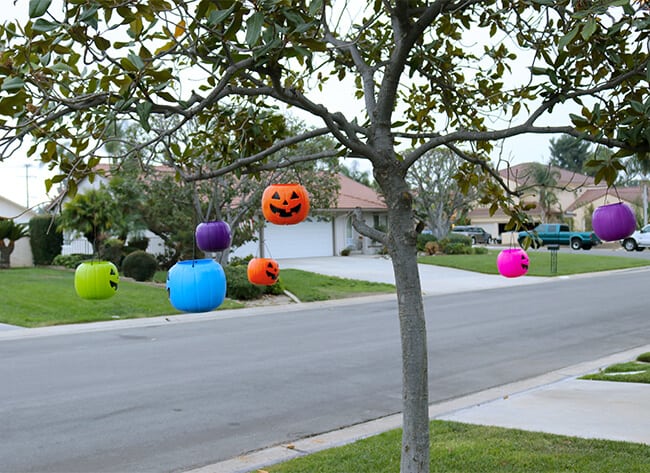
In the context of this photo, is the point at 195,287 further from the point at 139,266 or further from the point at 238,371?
the point at 139,266

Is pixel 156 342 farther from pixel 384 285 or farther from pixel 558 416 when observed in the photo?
pixel 384 285

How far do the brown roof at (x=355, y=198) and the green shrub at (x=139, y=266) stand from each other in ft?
53.3

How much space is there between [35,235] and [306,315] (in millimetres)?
16685

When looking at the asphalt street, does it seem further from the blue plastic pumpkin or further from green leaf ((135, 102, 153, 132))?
green leaf ((135, 102, 153, 132))

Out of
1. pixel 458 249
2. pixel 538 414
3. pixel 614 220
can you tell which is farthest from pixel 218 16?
pixel 458 249

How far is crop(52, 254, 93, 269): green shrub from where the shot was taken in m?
30.4

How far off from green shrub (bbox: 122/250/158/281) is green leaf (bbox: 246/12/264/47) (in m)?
23.9

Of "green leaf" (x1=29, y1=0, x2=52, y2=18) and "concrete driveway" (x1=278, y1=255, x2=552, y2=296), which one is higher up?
"green leaf" (x1=29, y1=0, x2=52, y2=18)

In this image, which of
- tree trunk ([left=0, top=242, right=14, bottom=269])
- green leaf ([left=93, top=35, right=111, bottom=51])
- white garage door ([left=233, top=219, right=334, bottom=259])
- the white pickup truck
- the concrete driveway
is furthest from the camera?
the white pickup truck

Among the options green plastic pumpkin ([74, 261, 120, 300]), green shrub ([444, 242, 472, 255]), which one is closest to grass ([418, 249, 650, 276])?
A: green shrub ([444, 242, 472, 255])

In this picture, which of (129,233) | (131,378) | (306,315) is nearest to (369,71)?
(131,378)

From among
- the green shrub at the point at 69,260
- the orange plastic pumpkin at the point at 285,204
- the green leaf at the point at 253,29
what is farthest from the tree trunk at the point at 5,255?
the green leaf at the point at 253,29

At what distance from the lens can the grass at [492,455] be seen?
19.9ft

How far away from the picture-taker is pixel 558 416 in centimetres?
820
